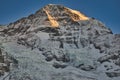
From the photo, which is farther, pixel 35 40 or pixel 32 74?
pixel 35 40

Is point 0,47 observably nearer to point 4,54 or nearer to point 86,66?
point 4,54

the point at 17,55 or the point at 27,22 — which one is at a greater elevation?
the point at 27,22

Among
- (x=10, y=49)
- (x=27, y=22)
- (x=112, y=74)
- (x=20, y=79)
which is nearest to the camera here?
(x=20, y=79)

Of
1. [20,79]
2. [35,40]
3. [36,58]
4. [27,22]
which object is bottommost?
[20,79]

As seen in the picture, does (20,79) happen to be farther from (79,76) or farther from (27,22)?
(27,22)

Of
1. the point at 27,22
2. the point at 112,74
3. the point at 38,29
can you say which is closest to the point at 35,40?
the point at 38,29

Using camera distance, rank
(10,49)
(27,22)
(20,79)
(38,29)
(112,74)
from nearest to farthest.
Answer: (20,79) < (112,74) < (10,49) < (38,29) < (27,22)
